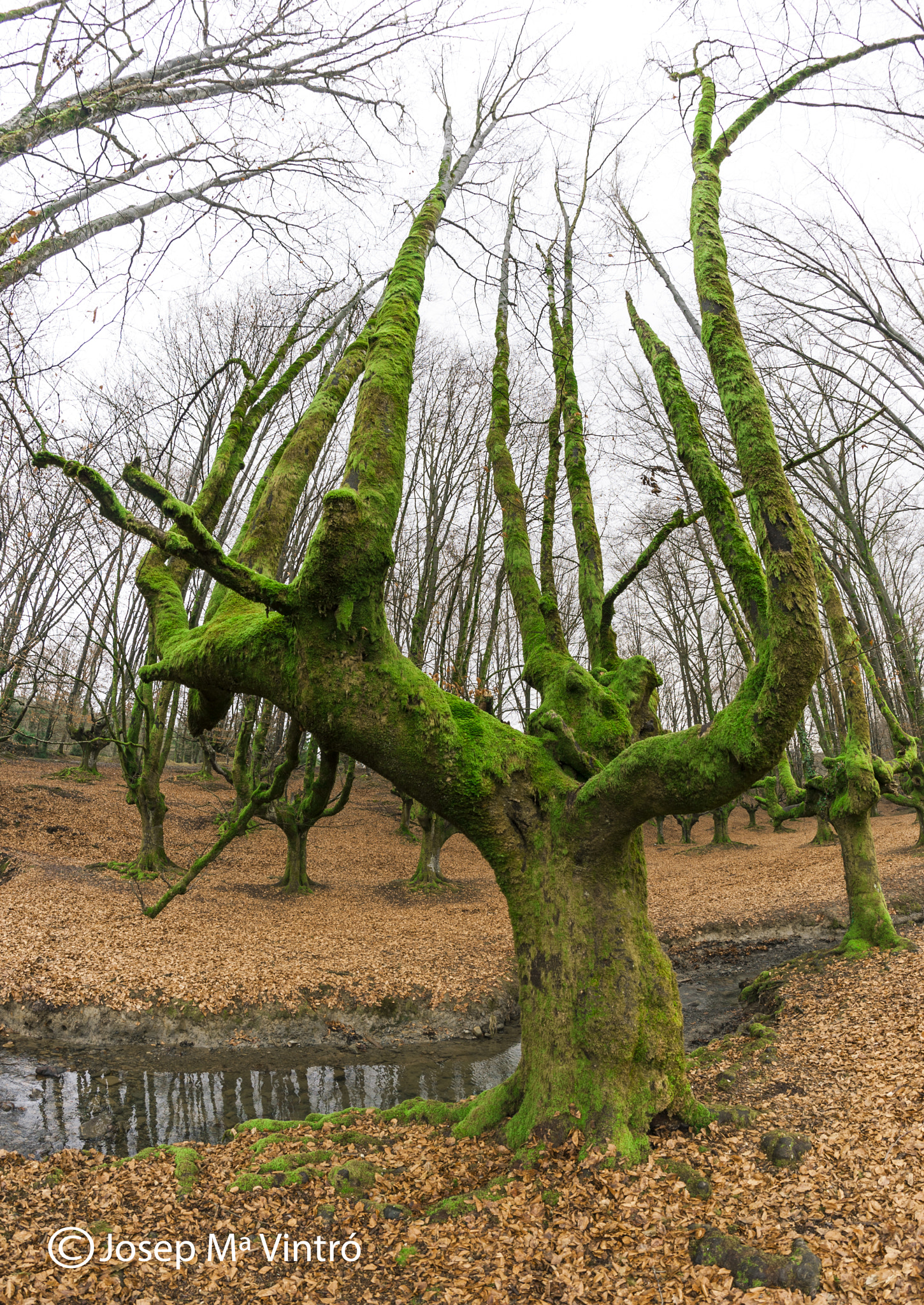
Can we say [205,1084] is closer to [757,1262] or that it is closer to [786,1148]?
[786,1148]

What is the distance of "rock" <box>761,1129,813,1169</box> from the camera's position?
3.09 meters

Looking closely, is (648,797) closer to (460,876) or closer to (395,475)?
(395,475)

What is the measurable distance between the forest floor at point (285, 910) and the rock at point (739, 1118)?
15.3 feet

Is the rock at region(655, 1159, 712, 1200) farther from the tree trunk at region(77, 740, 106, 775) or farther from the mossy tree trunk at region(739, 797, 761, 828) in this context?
the mossy tree trunk at region(739, 797, 761, 828)

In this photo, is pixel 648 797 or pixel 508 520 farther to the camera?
pixel 508 520

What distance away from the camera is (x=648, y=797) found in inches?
131

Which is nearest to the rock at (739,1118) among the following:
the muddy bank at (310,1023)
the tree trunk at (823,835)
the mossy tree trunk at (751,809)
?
the muddy bank at (310,1023)

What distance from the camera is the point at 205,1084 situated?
5.88 meters

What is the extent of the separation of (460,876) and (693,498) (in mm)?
10663

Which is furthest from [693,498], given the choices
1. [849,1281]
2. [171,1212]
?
[171,1212]

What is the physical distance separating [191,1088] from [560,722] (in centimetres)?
496

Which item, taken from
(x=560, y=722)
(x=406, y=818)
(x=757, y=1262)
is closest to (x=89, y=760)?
(x=406, y=818)

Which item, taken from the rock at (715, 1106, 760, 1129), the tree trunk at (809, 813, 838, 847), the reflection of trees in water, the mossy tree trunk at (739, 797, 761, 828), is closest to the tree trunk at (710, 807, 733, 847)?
the mossy tree trunk at (739, 797, 761, 828)

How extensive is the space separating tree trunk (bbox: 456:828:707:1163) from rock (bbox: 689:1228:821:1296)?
604 millimetres
